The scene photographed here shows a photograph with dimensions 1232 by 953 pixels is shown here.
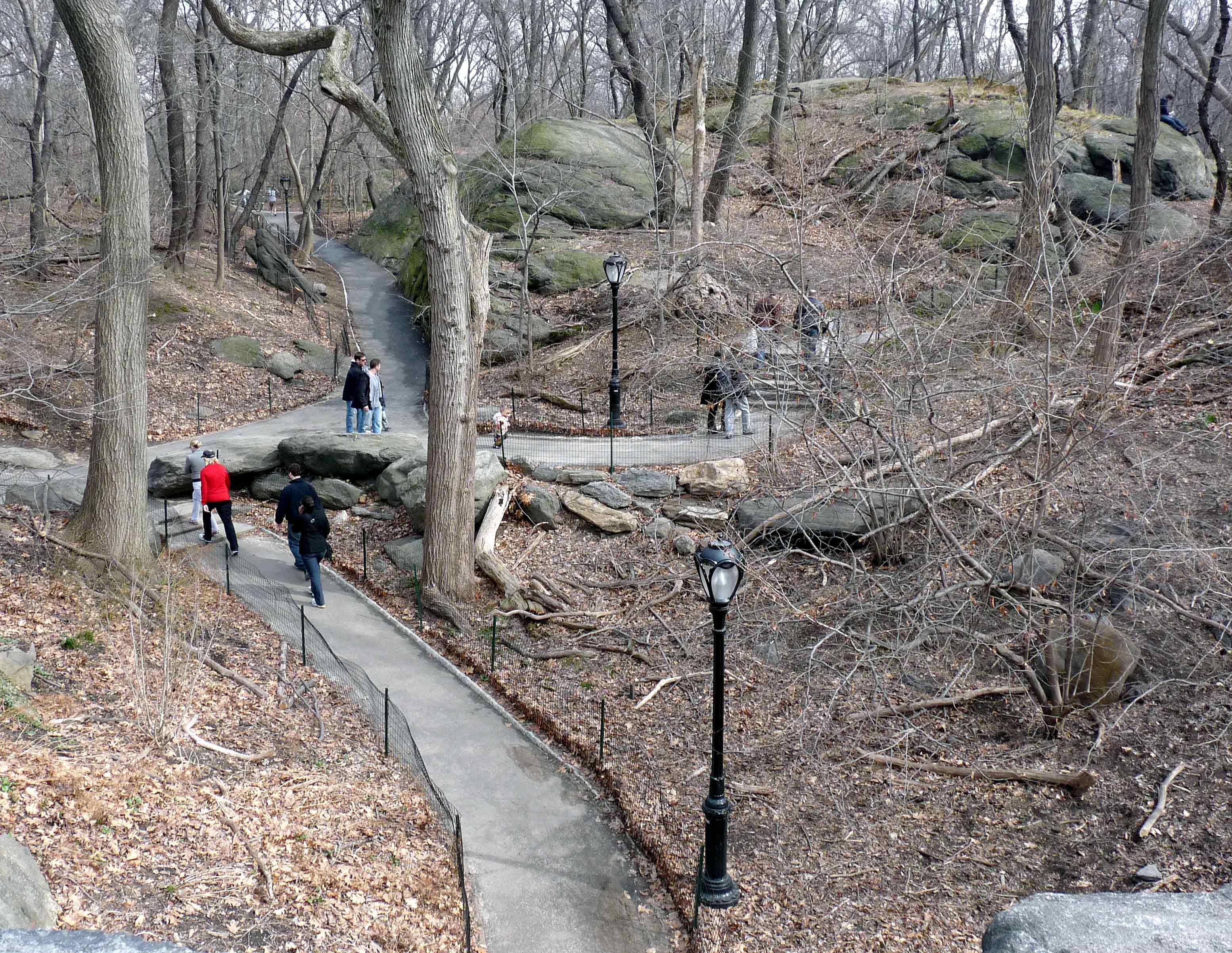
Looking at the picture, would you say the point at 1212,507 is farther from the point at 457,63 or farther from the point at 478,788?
the point at 457,63

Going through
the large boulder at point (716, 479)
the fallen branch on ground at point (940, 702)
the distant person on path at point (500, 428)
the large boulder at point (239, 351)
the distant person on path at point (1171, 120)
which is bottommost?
the fallen branch on ground at point (940, 702)

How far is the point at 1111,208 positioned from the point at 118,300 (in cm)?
2176

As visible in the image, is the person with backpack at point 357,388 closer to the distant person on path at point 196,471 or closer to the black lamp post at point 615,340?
the distant person on path at point 196,471

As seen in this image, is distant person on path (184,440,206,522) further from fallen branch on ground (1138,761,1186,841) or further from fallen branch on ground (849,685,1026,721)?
fallen branch on ground (1138,761,1186,841)

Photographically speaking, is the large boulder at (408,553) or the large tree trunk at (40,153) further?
the large tree trunk at (40,153)

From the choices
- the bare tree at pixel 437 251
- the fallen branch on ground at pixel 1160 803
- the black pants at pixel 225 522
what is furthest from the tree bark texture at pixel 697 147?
the fallen branch on ground at pixel 1160 803

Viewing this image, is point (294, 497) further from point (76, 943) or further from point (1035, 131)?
point (1035, 131)

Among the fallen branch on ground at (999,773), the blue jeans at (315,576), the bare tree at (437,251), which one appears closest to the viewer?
the fallen branch on ground at (999,773)

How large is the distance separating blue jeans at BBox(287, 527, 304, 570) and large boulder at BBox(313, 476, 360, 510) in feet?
7.54

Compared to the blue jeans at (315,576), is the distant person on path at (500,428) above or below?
above

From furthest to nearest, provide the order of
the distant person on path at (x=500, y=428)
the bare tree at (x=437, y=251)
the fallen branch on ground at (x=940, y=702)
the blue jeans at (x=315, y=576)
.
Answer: the distant person on path at (x=500, y=428) < the blue jeans at (x=315, y=576) < the bare tree at (x=437, y=251) < the fallen branch on ground at (x=940, y=702)

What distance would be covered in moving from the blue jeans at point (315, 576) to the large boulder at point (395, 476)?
3080 mm

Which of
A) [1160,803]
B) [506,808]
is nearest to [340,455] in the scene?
[506,808]

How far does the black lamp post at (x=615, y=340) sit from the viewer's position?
56.3 feet
